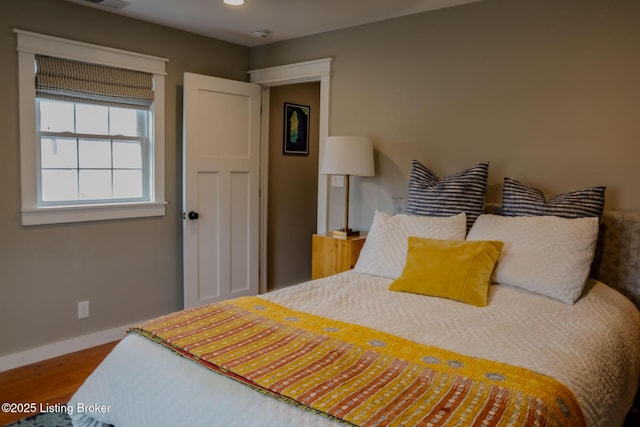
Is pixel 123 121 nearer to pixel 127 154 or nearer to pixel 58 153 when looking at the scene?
pixel 127 154

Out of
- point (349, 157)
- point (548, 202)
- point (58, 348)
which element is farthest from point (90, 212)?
point (548, 202)

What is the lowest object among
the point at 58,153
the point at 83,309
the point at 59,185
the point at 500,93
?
the point at 83,309

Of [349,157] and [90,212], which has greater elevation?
[349,157]

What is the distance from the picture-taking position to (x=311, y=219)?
4996mm

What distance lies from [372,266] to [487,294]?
68cm

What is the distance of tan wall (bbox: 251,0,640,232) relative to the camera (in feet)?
8.29

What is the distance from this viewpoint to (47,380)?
284 cm

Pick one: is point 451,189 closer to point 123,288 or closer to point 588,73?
point 588,73

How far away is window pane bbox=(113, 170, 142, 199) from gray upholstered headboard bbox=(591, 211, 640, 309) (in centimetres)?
309

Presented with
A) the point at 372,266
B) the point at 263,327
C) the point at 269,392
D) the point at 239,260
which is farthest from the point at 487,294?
the point at 239,260

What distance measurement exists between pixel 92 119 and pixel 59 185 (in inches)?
20.0

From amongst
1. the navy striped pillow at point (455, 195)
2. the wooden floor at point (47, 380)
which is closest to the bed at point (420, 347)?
the navy striped pillow at point (455, 195)

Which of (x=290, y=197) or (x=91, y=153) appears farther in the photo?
(x=290, y=197)

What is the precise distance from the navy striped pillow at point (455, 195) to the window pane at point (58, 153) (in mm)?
2286
